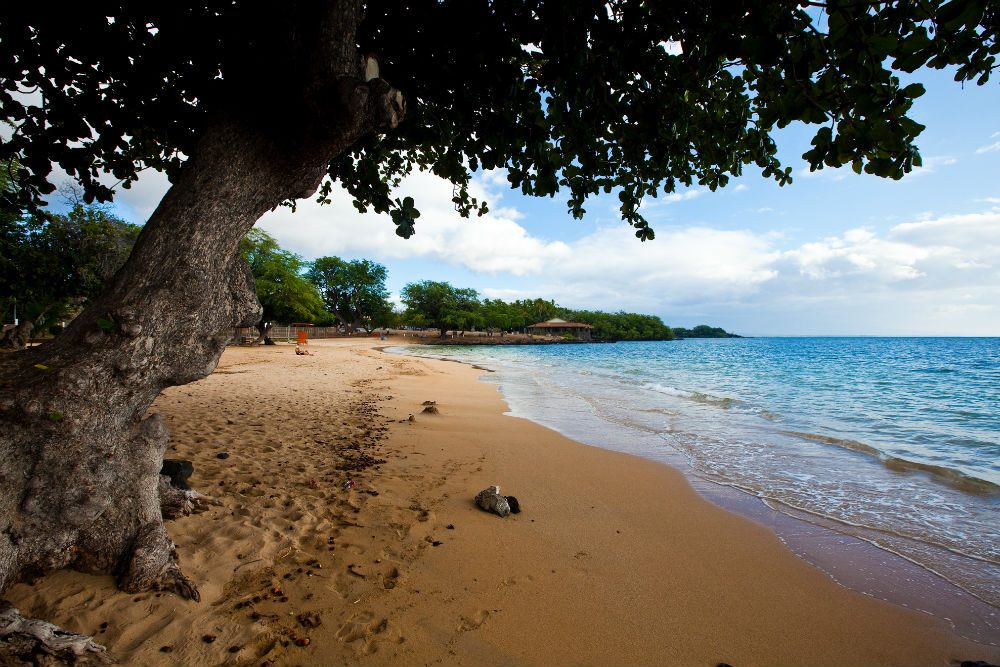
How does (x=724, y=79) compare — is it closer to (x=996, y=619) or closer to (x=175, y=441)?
(x=996, y=619)

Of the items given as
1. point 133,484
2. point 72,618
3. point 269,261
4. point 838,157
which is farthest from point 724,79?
point 269,261

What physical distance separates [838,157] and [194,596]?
4483mm

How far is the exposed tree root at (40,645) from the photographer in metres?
1.85

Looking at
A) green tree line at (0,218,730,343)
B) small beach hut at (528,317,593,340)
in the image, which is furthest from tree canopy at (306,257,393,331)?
small beach hut at (528,317,593,340)

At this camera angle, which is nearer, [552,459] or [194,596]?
[194,596]

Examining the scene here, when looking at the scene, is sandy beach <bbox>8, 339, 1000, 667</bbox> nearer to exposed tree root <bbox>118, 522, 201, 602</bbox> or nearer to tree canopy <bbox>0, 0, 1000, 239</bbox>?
exposed tree root <bbox>118, 522, 201, 602</bbox>

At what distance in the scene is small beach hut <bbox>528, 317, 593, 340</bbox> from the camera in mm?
94475

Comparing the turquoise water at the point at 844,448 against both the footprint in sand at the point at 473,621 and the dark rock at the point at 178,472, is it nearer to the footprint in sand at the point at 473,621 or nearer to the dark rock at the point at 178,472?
the footprint in sand at the point at 473,621

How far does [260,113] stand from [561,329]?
316 feet

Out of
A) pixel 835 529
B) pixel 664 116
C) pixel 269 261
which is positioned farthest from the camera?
pixel 269 261

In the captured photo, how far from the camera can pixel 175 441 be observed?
5531 millimetres

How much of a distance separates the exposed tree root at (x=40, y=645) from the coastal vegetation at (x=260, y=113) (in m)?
0.03

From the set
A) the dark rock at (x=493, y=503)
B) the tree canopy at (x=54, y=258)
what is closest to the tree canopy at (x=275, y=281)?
the tree canopy at (x=54, y=258)

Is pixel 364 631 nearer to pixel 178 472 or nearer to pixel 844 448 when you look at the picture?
pixel 178 472
